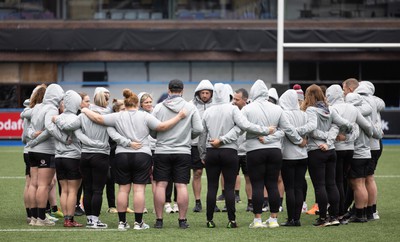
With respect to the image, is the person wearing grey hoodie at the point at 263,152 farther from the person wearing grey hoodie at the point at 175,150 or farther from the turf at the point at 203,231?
the person wearing grey hoodie at the point at 175,150

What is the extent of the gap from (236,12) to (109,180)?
23.3 meters

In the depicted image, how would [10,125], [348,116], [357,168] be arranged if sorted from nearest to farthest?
[348,116], [357,168], [10,125]

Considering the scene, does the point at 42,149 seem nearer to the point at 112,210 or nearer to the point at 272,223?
the point at 112,210

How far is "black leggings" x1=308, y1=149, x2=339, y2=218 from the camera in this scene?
544 inches

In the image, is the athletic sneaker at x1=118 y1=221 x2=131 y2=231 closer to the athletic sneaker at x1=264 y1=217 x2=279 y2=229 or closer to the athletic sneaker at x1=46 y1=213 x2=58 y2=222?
the athletic sneaker at x1=46 y1=213 x2=58 y2=222

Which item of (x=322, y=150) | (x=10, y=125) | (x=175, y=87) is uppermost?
(x=175, y=87)

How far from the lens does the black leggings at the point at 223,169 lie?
44.3 feet

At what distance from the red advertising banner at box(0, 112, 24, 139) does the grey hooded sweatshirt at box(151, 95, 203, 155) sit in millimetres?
20018

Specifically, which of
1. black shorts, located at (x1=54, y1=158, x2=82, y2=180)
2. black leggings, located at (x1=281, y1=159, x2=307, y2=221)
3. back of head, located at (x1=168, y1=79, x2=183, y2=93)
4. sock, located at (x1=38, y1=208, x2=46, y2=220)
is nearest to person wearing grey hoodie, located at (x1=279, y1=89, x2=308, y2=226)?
black leggings, located at (x1=281, y1=159, x2=307, y2=221)

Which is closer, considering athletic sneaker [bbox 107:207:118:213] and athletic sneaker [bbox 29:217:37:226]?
athletic sneaker [bbox 29:217:37:226]

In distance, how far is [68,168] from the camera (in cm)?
1365

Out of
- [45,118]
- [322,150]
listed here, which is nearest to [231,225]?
[322,150]

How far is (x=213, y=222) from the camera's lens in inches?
548

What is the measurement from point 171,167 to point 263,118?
1.49 m
